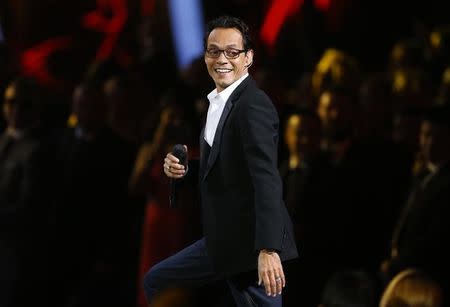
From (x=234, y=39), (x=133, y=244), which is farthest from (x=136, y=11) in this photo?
(x=234, y=39)

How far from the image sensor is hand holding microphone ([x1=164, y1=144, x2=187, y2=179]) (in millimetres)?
3955

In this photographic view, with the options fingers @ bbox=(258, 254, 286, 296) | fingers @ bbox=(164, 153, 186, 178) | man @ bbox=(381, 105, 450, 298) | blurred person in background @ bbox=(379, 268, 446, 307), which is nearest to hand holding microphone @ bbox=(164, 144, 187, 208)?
fingers @ bbox=(164, 153, 186, 178)

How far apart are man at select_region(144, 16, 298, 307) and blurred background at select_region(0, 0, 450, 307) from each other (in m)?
1.78

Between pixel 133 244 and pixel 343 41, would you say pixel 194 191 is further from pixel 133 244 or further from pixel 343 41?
pixel 343 41

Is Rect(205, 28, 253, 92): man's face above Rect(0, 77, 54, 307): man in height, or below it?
above

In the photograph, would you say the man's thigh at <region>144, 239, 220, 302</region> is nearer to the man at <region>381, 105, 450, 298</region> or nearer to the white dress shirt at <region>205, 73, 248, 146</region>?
the white dress shirt at <region>205, 73, 248, 146</region>

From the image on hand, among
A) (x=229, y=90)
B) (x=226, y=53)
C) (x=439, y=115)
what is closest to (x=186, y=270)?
(x=229, y=90)

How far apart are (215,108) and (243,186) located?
28 cm

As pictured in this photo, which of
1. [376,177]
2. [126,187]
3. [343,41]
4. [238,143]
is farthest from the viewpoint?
[343,41]

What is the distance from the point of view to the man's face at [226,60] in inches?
155

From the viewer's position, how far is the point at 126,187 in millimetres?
7613

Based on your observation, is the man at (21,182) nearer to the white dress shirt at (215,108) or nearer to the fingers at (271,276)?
the white dress shirt at (215,108)

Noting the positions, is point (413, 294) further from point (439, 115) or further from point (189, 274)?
point (439, 115)

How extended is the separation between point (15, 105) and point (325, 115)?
1788 mm
